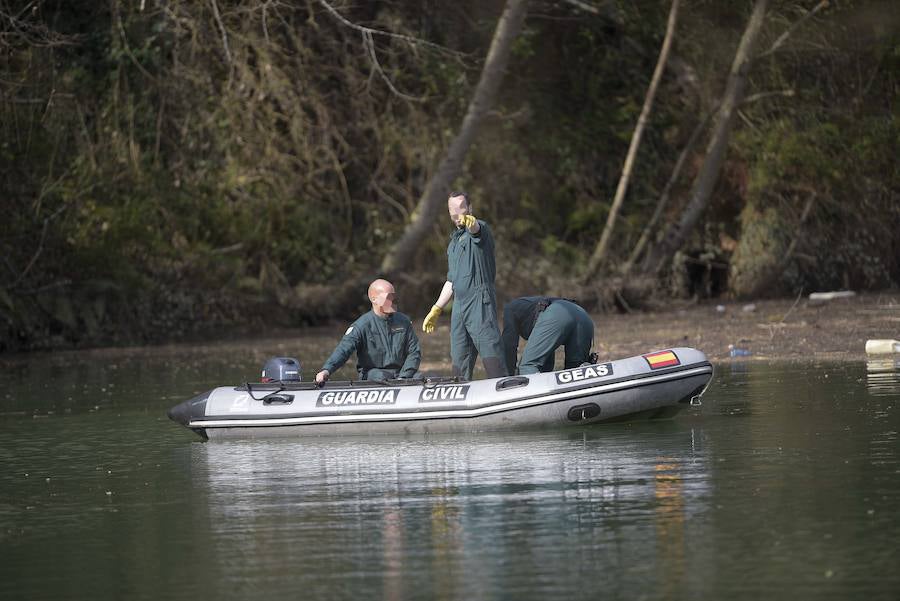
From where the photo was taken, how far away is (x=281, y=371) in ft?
40.5

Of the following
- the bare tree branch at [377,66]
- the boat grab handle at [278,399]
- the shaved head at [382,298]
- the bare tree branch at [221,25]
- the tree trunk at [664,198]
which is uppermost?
the bare tree branch at [221,25]

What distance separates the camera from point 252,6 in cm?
2419

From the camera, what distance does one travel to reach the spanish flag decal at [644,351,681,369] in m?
11.4

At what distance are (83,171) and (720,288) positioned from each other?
10915 millimetres

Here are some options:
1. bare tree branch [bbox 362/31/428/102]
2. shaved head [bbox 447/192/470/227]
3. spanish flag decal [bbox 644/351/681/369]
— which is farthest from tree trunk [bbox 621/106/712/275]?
spanish flag decal [bbox 644/351/681/369]

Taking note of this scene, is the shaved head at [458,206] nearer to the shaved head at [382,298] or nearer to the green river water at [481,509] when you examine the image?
the shaved head at [382,298]

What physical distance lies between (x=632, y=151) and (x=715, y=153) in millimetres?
1344

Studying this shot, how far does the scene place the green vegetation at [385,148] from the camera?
23703 millimetres

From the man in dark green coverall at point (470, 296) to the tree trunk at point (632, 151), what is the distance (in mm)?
13972

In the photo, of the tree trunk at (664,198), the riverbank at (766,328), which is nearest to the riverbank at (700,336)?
the riverbank at (766,328)

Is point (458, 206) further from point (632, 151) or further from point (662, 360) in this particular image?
point (632, 151)

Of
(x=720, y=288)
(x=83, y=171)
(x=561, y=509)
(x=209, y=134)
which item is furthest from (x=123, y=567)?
(x=720, y=288)

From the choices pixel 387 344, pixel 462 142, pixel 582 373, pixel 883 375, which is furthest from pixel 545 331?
pixel 462 142

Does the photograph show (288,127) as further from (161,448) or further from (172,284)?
(161,448)
